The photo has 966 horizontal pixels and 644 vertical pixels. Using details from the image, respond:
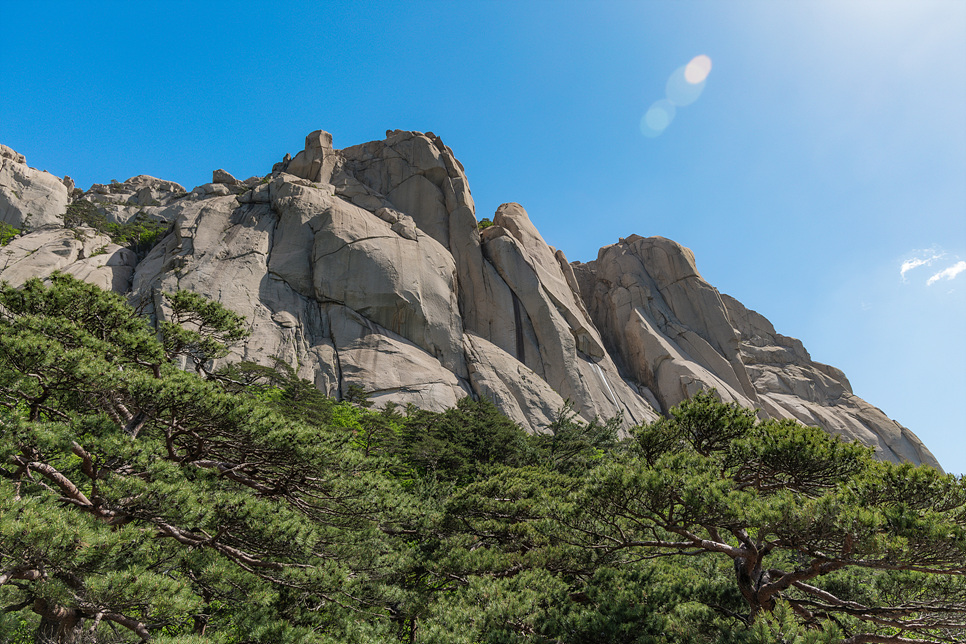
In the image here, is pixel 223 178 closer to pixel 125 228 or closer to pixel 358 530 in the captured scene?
pixel 125 228

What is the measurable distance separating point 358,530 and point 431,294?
933 inches

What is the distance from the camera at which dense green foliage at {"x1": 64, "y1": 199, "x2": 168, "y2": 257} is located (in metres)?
35.5

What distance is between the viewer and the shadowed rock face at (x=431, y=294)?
1100 inches

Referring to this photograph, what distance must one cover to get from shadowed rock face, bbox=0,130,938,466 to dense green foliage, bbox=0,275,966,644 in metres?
18.0

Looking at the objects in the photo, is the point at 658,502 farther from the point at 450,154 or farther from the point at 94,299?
the point at 450,154

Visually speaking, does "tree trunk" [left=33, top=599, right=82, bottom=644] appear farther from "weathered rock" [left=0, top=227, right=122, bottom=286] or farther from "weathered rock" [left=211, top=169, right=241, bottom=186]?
"weathered rock" [left=211, top=169, right=241, bottom=186]

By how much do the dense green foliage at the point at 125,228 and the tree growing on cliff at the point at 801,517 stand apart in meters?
40.2

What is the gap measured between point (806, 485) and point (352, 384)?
2250 cm

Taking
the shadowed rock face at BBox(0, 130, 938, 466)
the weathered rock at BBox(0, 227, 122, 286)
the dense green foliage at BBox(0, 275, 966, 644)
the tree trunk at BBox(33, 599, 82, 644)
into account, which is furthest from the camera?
the weathered rock at BBox(0, 227, 122, 286)

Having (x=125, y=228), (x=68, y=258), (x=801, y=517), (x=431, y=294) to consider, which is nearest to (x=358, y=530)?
(x=801, y=517)

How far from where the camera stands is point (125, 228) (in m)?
38.1

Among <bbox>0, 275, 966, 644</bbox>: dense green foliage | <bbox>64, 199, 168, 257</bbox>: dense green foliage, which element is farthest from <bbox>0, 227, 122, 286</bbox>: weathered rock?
<bbox>0, 275, 966, 644</bbox>: dense green foliage

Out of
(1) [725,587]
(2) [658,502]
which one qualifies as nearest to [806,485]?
(1) [725,587]

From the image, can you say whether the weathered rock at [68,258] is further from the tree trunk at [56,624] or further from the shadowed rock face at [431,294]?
the tree trunk at [56,624]
